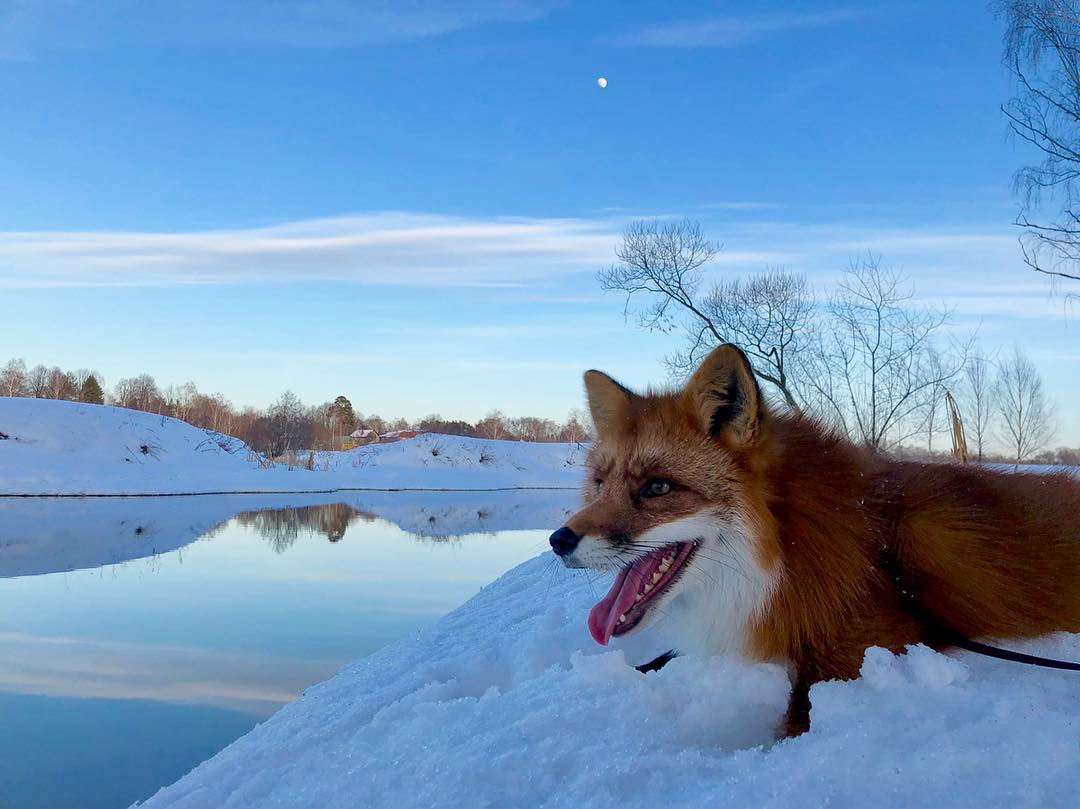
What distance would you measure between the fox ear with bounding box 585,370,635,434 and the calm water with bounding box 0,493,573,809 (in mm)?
3235

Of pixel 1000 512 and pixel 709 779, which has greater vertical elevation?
pixel 1000 512

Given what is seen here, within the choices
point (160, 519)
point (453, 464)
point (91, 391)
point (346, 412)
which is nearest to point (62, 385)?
point (91, 391)

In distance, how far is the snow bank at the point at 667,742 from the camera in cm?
172

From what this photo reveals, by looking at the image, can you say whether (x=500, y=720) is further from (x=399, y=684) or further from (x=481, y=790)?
(x=399, y=684)

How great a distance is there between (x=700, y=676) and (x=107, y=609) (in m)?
7.58

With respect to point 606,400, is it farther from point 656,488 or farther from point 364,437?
point 364,437

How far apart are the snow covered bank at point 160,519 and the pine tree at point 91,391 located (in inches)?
2771

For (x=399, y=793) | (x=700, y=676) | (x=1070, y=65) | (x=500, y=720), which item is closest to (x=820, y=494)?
(x=700, y=676)

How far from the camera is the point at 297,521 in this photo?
16.7 metres

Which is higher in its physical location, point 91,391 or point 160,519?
point 91,391

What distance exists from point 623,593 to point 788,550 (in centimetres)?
55

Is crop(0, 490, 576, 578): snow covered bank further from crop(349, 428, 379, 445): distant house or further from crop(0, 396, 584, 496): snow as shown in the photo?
crop(349, 428, 379, 445): distant house

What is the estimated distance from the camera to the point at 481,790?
2088 millimetres

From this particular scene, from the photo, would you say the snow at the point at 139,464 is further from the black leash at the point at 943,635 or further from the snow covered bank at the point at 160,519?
the black leash at the point at 943,635
